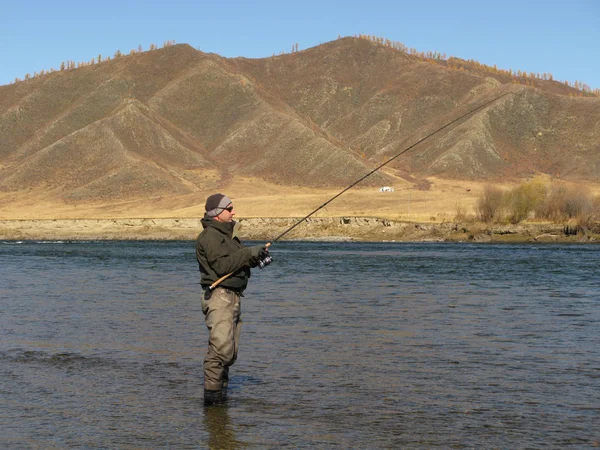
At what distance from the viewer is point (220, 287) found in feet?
31.8

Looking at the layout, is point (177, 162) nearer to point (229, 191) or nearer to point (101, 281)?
point (229, 191)

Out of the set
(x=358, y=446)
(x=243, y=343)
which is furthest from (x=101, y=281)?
(x=358, y=446)

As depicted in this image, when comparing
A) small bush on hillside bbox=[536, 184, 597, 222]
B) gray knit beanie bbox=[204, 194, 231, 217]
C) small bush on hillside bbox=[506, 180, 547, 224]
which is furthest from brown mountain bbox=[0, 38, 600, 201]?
gray knit beanie bbox=[204, 194, 231, 217]

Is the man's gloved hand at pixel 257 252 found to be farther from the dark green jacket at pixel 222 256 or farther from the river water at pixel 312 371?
the river water at pixel 312 371

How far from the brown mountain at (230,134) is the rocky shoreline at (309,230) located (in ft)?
117

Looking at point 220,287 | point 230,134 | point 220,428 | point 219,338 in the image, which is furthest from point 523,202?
point 230,134

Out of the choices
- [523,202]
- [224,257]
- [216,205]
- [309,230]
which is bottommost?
[309,230]

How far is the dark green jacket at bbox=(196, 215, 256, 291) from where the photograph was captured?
952 cm

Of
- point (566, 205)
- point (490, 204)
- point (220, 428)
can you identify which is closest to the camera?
point (220, 428)

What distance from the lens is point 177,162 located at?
148000 mm

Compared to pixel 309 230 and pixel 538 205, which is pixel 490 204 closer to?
pixel 538 205

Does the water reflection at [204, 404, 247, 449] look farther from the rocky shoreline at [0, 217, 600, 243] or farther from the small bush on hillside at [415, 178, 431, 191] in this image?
the small bush on hillside at [415, 178, 431, 191]

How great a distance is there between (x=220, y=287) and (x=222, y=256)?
353 millimetres

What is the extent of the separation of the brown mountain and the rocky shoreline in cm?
3559
